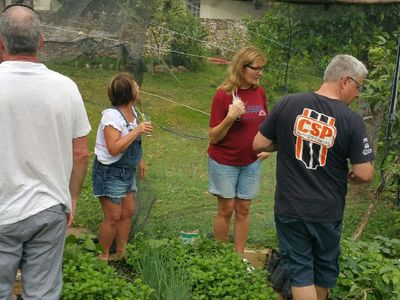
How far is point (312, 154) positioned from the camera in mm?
3652

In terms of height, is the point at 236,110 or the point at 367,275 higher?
the point at 236,110

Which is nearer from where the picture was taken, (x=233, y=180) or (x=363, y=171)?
(x=363, y=171)

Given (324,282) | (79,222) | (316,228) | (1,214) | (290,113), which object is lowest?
(79,222)

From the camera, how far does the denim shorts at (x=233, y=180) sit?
4.79 meters

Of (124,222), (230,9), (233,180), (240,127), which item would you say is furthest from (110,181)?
(230,9)

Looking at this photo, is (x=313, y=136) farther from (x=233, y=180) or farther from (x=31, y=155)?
(x=31, y=155)

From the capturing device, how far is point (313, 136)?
11.8 feet

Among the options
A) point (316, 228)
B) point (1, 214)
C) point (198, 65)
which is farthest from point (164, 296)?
point (198, 65)

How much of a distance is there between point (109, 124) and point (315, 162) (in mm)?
1503

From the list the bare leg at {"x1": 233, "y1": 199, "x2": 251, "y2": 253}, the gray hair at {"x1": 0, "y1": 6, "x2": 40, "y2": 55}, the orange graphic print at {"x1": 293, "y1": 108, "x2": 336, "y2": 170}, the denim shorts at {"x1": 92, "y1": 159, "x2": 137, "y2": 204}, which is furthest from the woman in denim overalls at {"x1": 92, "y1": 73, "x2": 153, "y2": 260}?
the gray hair at {"x1": 0, "y1": 6, "x2": 40, "y2": 55}

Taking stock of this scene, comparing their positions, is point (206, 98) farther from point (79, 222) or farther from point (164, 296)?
point (164, 296)

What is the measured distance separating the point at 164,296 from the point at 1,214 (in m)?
1.22

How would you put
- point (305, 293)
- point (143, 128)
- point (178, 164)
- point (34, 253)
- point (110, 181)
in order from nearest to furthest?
1. point (34, 253)
2. point (305, 293)
3. point (143, 128)
4. point (110, 181)
5. point (178, 164)

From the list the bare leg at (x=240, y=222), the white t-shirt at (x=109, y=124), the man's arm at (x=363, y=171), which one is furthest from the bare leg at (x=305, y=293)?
the white t-shirt at (x=109, y=124)
